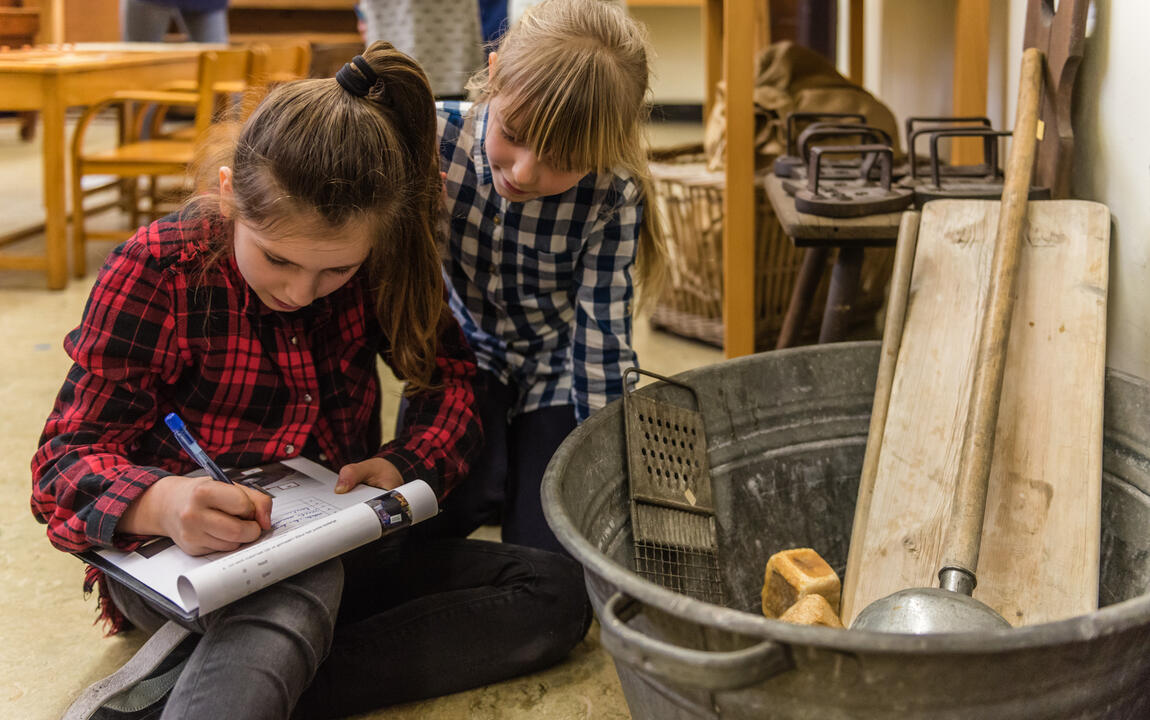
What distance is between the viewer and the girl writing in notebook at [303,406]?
3.07 feet

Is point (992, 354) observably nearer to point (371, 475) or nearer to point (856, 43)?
point (371, 475)

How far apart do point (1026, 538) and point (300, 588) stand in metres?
0.70

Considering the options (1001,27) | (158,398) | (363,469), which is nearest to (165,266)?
(158,398)

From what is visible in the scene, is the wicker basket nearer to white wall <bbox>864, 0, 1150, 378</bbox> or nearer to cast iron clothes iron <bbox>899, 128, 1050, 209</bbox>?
cast iron clothes iron <bbox>899, 128, 1050, 209</bbox>

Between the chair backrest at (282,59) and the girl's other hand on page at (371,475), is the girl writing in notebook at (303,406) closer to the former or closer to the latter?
the girl's other hand on page at (371,475)

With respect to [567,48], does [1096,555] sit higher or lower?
lower

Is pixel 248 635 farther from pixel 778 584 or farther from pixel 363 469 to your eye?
pixel 778 584

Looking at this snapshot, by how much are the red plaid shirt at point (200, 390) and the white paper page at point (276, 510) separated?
23 mm

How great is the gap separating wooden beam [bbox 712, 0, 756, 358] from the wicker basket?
0.23 m

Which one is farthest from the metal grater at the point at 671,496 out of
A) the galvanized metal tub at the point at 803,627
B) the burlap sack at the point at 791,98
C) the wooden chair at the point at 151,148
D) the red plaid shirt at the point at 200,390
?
the wooden chair at the point at 151,148

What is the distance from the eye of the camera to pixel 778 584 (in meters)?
1.08

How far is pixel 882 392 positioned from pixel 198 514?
0.71 meters

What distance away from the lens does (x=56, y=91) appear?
2562mm

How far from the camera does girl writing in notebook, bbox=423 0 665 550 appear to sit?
42.4 inches
